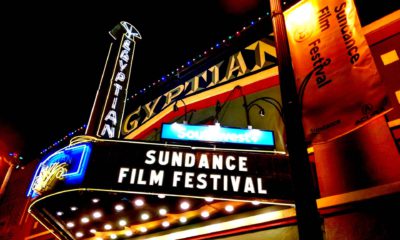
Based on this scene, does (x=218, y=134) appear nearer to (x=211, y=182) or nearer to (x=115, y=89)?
(x=211, y=182)

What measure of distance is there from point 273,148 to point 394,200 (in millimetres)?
2268

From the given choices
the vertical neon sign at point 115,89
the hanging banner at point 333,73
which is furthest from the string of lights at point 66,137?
the hanging banner at point 333,73

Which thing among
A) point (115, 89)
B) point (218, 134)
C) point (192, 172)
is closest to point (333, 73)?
point (218, 134)

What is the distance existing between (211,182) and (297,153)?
2.74m

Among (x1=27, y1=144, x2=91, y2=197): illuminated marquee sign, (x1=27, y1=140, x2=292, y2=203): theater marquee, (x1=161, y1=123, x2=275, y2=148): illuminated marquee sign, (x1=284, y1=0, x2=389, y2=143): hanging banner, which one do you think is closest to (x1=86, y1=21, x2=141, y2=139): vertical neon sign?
(x1=27, y1=144, x2=91, y2=197): illuminated marquee sign

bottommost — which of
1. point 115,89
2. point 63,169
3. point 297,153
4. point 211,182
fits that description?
point 297,153

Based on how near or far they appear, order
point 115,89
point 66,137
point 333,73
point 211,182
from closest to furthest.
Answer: point 333,73 → point 211,182 → point 115,89 → point 66,137

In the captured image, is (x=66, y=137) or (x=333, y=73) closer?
(x=333, y=73)

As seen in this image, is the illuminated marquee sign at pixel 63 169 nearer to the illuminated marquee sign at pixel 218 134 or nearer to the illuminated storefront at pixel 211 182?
the illuminated storefront at pixel 211 182

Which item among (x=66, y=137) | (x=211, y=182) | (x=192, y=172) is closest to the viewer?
(x=211, y=182)

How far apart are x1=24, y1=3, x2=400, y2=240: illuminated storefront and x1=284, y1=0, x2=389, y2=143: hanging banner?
1.86 meters

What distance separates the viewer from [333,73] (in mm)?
4914

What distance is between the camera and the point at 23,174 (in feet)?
52.9

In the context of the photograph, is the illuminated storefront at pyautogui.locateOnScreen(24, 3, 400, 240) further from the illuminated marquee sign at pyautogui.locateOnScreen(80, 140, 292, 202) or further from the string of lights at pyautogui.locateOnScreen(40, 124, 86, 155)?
the string of lights at pyautogui.locateOnScreen(40, 124, 86, 155)
